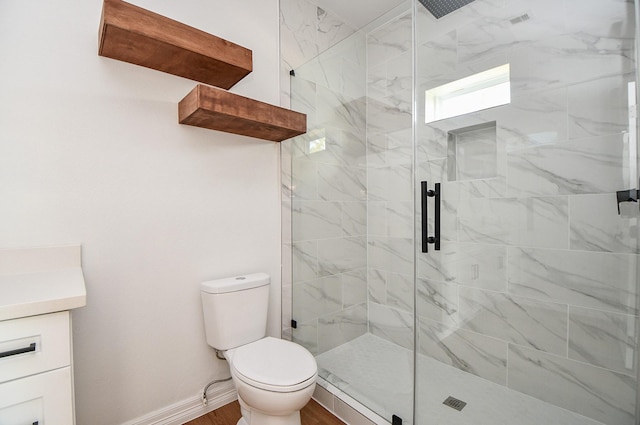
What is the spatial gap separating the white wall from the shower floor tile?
798 mm

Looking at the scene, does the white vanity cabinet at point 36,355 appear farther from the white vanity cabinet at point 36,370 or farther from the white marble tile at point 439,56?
the white marble tile at point 439,56

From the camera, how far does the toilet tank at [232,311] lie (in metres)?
1.57

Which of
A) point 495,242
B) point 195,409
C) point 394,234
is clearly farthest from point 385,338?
point 195,409

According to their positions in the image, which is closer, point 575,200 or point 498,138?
point 575,200

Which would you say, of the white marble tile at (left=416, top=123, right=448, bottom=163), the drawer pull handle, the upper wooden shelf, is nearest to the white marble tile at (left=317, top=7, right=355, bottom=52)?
the upper wooden shelf

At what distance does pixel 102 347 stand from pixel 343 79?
6.94 ft

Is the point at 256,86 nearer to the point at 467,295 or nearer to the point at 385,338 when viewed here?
the point at 467,295

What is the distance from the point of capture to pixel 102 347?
1.38m

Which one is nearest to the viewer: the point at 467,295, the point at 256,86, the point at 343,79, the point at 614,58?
the point at 614,58

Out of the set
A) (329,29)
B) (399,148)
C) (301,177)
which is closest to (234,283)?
(301,177)

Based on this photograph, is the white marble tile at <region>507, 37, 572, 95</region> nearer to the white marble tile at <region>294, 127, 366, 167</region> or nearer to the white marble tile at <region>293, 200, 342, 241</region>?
the white marble tile at <region>294, 127, 366, 167</region>

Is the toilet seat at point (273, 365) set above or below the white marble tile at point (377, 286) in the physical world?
below

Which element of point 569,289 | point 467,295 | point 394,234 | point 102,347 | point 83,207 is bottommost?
point 102,347

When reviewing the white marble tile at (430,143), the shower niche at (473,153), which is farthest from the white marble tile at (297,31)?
the shower niche at (473,153)
